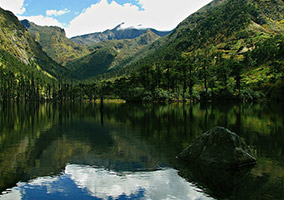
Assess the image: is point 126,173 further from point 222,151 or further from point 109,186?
point 222,151

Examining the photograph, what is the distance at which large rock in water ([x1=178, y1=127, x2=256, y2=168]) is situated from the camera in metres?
20.7

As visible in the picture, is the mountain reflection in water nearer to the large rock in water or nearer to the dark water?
the dark water

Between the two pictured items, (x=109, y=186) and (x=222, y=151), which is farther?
(x=222, y=151)

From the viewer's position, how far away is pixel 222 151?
2119 centimetres

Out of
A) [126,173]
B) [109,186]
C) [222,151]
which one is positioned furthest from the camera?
[222,151]

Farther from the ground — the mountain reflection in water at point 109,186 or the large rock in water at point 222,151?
the large rock in water at point 222,151

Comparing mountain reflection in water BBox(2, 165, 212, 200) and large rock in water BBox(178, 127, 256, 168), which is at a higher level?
large rock in water BBox(178, 127, 256, 168)

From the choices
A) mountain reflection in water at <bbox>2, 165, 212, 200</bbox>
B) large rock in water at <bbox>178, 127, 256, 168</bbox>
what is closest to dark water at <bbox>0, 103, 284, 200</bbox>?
mountain reflection in water at <bbox>2, 165, 212, 200</bbox>

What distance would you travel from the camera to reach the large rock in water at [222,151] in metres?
20.7

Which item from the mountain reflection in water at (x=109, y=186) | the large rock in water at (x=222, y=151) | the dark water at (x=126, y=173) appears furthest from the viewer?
the large rock in water at (x=222, y=151)

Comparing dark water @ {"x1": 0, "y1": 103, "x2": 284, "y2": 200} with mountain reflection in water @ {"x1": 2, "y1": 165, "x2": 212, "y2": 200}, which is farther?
dark water @ {"x1": 0, "y1": 103, "x2": 284, "y2": 200}

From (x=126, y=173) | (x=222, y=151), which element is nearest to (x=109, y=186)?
(x=126, y=173)

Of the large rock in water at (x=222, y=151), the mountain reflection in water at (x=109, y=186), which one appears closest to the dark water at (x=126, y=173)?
the mountain reflection in water at (x=109, y=186)

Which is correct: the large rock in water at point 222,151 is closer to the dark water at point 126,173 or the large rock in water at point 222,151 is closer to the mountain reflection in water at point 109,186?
the dark water at point 126,173
